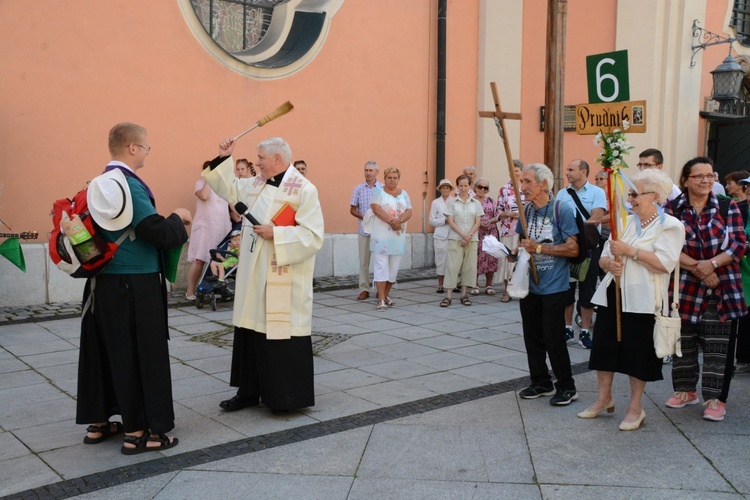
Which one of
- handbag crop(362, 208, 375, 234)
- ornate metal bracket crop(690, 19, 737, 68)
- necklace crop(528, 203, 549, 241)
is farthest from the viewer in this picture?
ornate metal bracket crop(690, 19, 737, 68)

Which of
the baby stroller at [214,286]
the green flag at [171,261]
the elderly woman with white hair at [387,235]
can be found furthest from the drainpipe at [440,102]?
the green flag at [171,261]

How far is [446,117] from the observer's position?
1309 cm

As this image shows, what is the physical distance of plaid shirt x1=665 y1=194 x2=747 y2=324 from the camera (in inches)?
195

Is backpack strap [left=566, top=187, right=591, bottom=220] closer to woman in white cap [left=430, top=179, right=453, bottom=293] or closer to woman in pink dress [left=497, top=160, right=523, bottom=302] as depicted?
woman in pink dress [left=497, top=160, right=523, bottom=302]

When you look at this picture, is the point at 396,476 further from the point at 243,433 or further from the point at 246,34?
the point at 246,34

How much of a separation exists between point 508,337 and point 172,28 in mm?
5853

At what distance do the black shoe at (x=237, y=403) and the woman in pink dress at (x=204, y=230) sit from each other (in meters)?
4.29

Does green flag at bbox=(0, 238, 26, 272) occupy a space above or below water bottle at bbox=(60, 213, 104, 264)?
below

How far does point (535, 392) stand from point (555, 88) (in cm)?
460

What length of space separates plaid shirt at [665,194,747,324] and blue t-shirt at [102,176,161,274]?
11.4 ft

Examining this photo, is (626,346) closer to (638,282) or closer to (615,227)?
(638,282)

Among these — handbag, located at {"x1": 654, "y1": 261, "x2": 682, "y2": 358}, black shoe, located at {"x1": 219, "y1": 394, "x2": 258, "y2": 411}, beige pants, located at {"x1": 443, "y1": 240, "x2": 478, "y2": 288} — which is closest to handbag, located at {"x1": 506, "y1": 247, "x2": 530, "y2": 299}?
handbag, located at {"x1": 654, "y1": 261, "x2": 682, "y2": 358}

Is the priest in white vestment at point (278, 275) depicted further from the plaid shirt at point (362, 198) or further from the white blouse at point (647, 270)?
the plaid shirt at point (362, 198)

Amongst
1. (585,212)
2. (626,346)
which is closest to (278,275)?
(626,346)
